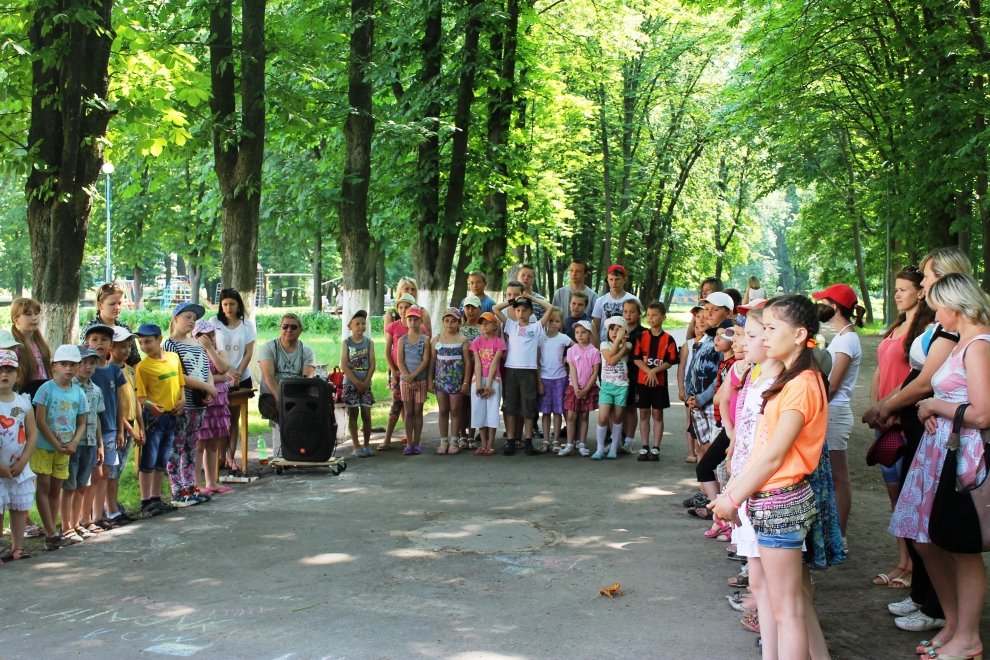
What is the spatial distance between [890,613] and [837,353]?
70.4 inches

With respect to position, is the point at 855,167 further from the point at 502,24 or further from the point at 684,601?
the point at 684,601

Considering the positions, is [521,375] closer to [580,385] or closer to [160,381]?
[580,385]

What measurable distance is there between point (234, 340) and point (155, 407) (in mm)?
2091

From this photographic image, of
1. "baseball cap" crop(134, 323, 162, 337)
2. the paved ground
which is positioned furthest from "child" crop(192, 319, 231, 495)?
"baseball cap" crop(134, 323, 162, 337)

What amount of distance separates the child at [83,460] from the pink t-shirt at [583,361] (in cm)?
577

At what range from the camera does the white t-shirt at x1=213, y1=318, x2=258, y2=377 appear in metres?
10.5

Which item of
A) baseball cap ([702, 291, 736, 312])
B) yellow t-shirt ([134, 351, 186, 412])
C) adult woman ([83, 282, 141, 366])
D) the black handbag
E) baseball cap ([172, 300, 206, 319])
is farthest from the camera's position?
baseball cap ([172, 300, 206, 319])

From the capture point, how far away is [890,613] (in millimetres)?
5863

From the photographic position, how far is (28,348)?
7.63m

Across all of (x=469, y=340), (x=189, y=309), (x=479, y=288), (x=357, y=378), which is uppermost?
(x=479, y=288)

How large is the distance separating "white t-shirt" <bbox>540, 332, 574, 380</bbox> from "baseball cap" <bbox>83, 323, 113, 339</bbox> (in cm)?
553

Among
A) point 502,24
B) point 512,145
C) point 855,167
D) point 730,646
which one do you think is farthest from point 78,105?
point 855,167

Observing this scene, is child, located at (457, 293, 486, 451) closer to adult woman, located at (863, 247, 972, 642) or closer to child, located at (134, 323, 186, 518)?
child, located at (134, 323, 186, 518)

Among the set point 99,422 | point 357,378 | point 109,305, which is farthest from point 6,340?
point 357,378
